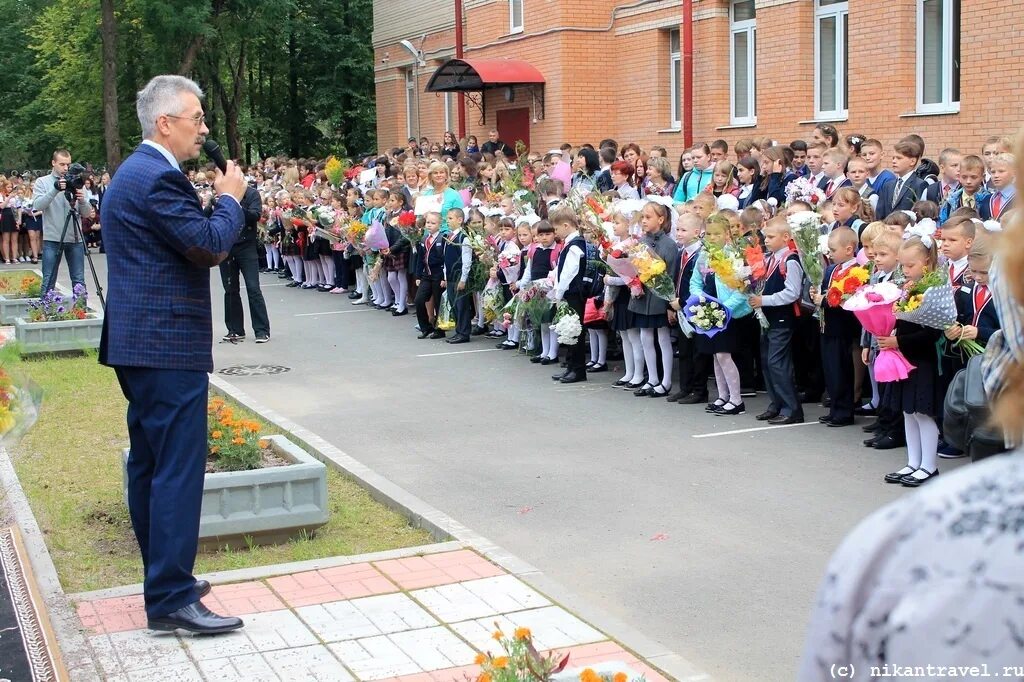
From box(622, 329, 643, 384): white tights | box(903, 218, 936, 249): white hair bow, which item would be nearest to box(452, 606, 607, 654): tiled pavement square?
box(903, 218, 936, 249): white hair bow

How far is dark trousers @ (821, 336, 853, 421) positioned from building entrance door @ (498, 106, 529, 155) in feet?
53.4

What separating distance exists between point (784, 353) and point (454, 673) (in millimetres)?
5745

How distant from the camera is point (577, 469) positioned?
852 centimetres

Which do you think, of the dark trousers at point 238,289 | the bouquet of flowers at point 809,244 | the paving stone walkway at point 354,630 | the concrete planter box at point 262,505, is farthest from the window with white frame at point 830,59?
the paving stone walkway at point 354,630

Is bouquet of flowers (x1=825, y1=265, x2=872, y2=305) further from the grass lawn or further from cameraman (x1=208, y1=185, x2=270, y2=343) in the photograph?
cameraman (x1=208, y1=185, x2=270, y2=343)

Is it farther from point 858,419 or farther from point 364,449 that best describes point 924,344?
point 364,449

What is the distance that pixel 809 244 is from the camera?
9609mm

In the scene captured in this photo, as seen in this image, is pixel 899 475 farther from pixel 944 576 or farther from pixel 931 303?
pixel 944 576

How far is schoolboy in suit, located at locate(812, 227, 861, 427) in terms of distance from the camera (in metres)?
9.55

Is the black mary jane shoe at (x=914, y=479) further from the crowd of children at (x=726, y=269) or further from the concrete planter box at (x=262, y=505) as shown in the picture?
the concrete planter box at (x=262, y=505)

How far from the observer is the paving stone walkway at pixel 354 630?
4910 millimetres

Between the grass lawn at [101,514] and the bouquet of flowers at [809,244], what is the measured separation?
3898 millimetres

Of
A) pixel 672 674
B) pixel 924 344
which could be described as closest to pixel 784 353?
pixel 924 344

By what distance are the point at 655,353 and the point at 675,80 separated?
38.1 ft
